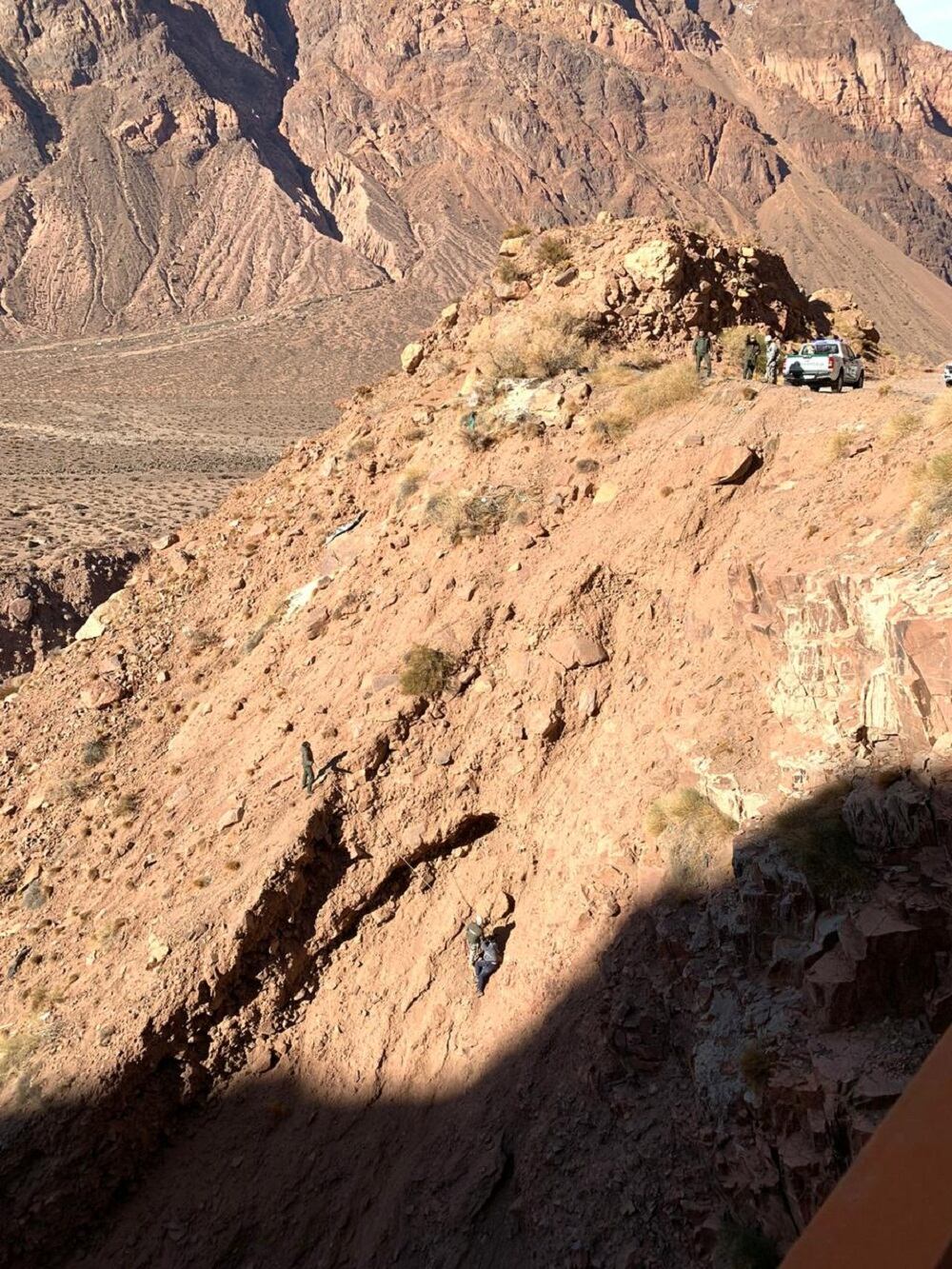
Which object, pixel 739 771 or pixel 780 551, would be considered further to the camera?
pixel 780 551

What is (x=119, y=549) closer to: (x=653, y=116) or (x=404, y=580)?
(x=404, y=580)

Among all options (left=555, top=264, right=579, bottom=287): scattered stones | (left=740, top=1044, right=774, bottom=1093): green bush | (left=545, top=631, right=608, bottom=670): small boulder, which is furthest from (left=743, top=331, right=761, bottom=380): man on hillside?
(left=740, top=1044, right=774, bottom=1093): green bush

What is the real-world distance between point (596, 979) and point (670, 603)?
13.3 ft

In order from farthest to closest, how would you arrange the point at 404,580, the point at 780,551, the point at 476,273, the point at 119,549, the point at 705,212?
1. the point at 705,212
2. the point at 476,273
3. the point at 119,549
4. the point at 404,580
5. the point at 780,551

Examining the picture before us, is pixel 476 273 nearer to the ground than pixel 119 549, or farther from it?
farther from it

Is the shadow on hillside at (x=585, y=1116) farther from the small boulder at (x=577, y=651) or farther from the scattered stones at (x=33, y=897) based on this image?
the scattered stones at (x=33, y=897)

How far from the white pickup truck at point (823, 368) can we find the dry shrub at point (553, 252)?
3860 mm

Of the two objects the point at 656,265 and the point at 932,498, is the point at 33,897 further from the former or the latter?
the point at 656,265

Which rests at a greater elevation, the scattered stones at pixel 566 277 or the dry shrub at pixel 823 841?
the scattered stones at pixel 566 277

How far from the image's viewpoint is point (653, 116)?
108 m

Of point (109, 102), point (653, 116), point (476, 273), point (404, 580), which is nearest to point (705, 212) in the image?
point (653, 116)

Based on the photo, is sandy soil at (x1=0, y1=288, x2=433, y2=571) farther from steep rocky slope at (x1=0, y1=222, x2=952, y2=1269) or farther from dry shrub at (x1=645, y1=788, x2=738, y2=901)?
dry shrub at (x1=645, y1=788, x2=738, y2=901)

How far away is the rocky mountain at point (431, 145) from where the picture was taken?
94.9 meters

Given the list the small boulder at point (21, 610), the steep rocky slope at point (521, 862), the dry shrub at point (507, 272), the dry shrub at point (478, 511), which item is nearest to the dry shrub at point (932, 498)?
the steep rocky slope at point (521, 862)
